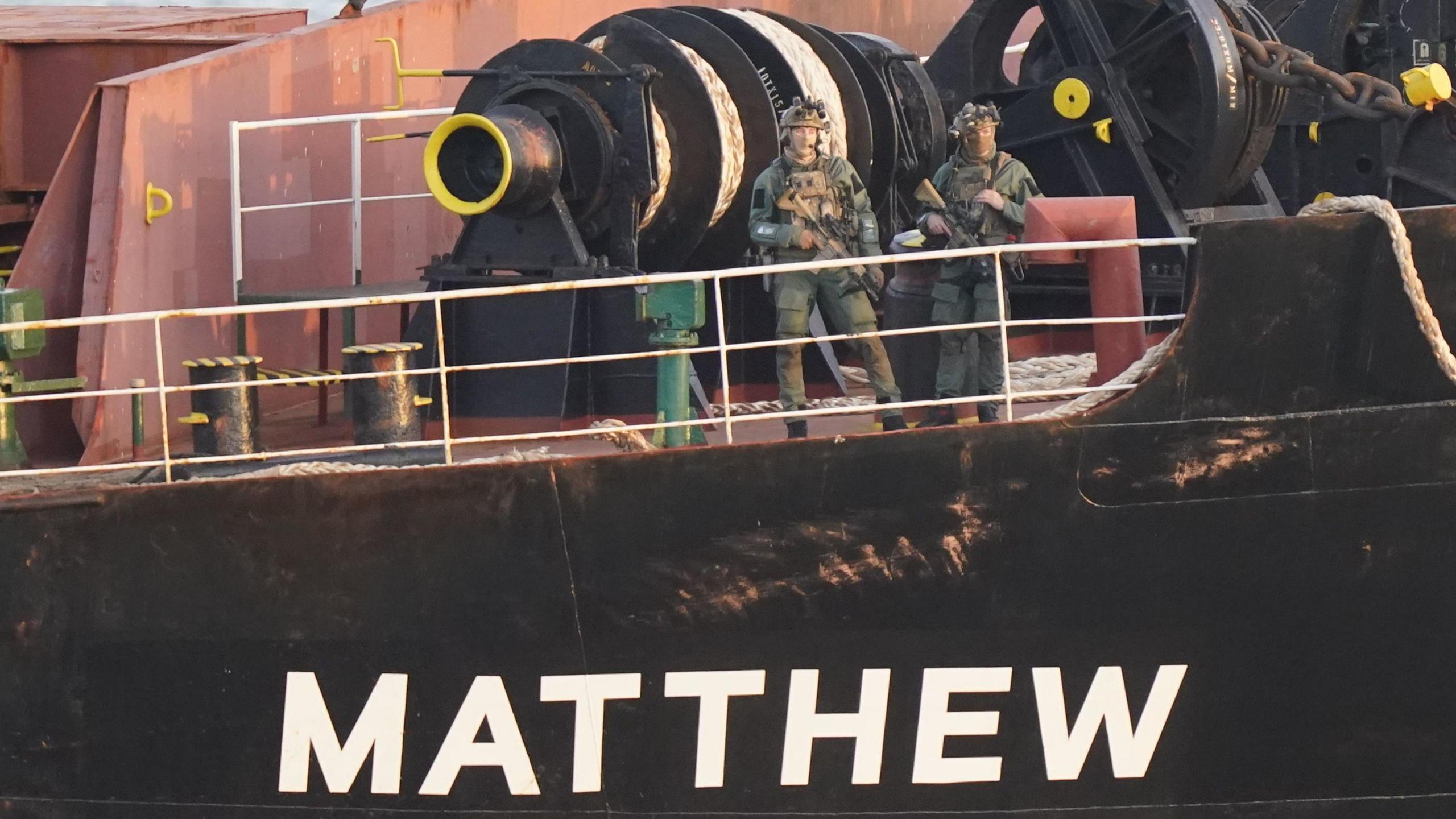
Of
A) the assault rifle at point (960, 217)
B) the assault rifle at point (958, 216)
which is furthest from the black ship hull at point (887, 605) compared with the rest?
the assault rifle at point (958, 216)

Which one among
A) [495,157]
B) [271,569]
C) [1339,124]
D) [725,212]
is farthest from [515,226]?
[1339,124]

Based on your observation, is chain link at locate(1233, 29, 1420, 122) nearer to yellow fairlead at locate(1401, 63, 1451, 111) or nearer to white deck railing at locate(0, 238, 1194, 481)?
yellow fairlead at locate(1401, 63, 1451, 111)

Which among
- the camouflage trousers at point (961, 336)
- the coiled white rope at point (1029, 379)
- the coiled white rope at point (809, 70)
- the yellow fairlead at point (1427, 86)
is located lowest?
the coiled white rope at point (1029, 379)

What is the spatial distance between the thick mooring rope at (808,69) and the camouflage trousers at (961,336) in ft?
6.87

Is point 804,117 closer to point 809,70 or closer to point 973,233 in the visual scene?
point 973,233

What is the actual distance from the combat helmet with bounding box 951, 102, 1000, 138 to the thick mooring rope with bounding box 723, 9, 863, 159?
1.45m

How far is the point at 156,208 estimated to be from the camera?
26.7 ft

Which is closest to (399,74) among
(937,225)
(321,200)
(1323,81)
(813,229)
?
(321,200)

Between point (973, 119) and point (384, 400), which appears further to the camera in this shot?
point (973, 119)

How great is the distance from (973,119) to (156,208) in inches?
150

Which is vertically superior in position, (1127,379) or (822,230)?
(822,230)

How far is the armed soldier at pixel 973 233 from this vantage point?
7.05 meters

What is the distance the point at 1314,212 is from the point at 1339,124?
4.24 meters

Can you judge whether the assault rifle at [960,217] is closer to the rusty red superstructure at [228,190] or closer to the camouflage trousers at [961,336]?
the camouflage trousers at [961,336]
